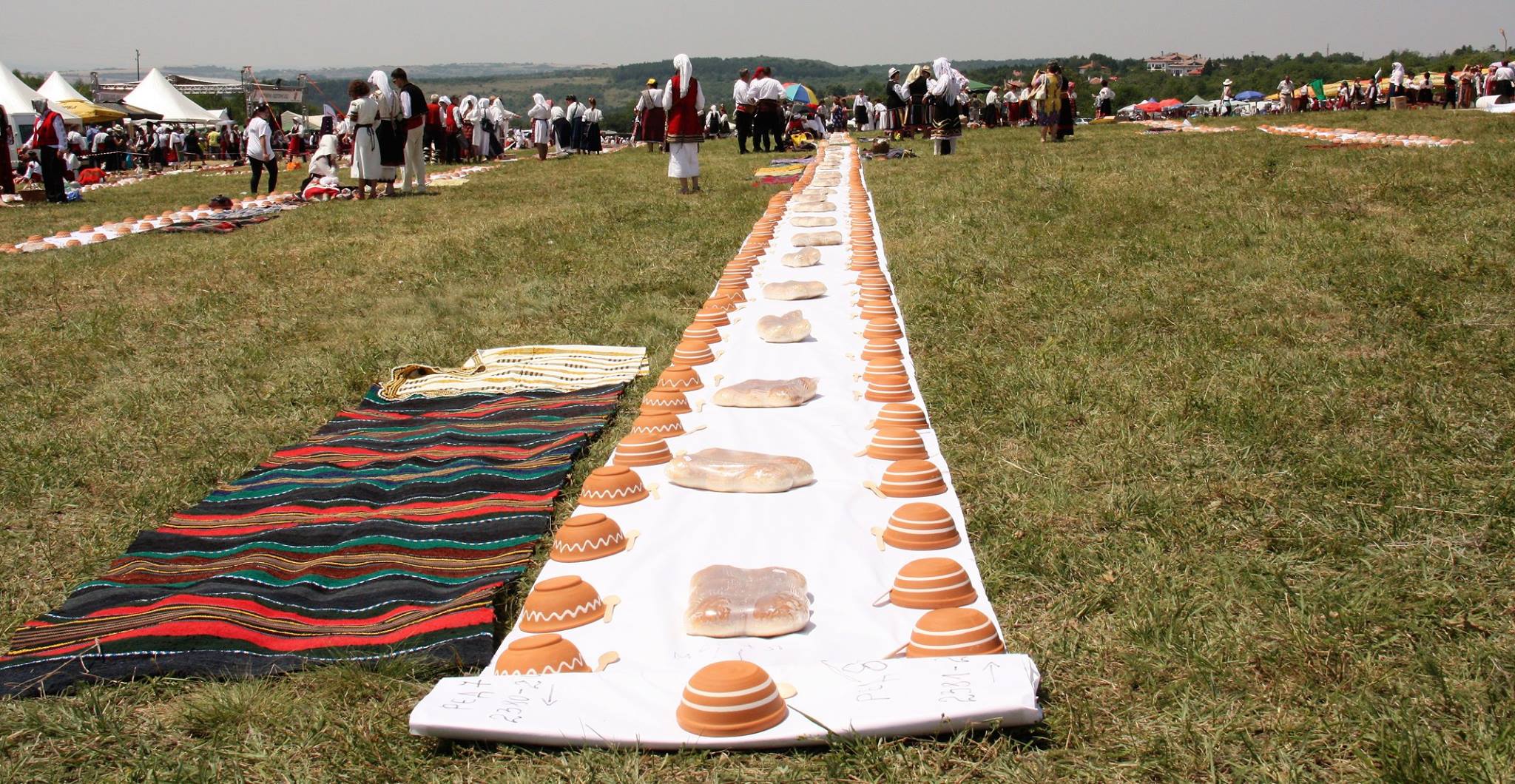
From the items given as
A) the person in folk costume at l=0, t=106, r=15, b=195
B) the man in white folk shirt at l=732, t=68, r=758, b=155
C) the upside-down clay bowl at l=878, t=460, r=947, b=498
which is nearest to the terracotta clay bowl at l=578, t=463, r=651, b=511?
the upside-down clay bowl at l=878, t=460, r=947, b=498

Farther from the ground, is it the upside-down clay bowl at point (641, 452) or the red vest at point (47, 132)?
the red vest at point (47, 132)

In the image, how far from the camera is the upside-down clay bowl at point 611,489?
11.0 ft

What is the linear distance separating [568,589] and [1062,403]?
214cm

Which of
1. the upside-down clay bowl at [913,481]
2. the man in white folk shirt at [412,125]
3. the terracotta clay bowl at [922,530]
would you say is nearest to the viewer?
the terracotta clay bowl at [922,530]

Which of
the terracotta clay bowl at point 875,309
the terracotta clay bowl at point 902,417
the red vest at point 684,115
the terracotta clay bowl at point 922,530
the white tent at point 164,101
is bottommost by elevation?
the terracotta clay bowl at point 922,530

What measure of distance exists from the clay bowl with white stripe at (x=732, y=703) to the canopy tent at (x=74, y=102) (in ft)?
116

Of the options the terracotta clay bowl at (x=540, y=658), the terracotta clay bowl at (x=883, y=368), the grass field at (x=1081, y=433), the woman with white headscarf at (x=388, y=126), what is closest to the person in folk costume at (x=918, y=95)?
the woman with white headscarf at (x=388, y=126)

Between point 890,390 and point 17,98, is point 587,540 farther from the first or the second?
point 17,98

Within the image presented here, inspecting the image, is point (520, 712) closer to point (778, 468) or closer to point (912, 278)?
point (778, 468)

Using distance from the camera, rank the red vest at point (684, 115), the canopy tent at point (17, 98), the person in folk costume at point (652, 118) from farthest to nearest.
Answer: the canopy tent at point (17, 98), the person in folk costume at point (652, 118), the red vest at point (684, 115)

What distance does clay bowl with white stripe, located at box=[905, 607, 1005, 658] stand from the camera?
2.36m

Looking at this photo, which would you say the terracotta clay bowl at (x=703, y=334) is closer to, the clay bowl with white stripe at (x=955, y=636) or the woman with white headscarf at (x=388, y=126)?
the clay bowl with white stripe at (x=955, y=636)

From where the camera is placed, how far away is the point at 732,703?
2.11 meters

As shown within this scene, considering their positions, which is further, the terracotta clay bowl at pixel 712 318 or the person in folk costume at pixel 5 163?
the person in folk costume at pixel 5 163
